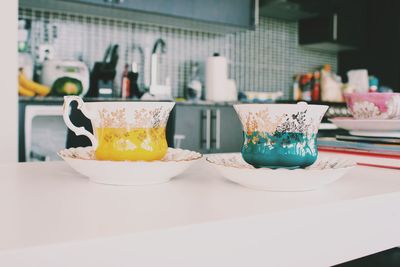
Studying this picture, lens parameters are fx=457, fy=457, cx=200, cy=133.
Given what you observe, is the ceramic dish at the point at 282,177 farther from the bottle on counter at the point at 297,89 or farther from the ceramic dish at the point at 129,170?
the bottle on counter at the point at 297,89

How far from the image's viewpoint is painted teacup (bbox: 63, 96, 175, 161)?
2.10ft

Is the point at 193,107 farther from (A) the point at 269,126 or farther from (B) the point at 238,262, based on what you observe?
(B) the point at 238,262

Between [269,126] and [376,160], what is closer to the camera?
[269,126]

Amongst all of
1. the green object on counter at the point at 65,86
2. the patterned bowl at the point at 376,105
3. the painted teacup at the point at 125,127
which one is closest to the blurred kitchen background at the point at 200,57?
the green object on counter at the point at 65,86

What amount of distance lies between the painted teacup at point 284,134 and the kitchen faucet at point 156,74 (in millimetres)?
2447

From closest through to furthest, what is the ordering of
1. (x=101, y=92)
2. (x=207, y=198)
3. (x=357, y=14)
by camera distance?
(x=207, y=198) → (x=101, y=92) → (x=357, y=14)

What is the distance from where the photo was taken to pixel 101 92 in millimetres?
2758

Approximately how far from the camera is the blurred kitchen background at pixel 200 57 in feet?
8.62

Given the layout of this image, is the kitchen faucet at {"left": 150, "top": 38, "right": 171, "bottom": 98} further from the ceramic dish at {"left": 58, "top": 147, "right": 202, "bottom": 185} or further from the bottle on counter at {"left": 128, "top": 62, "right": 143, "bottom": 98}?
the ceramic dish at {"left": 58, "top": 147, "right": 202, "bottom": 185}

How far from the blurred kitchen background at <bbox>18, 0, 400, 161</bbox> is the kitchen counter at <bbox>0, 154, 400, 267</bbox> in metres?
1.06

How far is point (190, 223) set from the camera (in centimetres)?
39

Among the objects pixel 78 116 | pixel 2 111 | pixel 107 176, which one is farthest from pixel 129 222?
pixel 2 111

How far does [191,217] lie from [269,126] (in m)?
0.25

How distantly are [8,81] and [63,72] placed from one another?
957 mm
